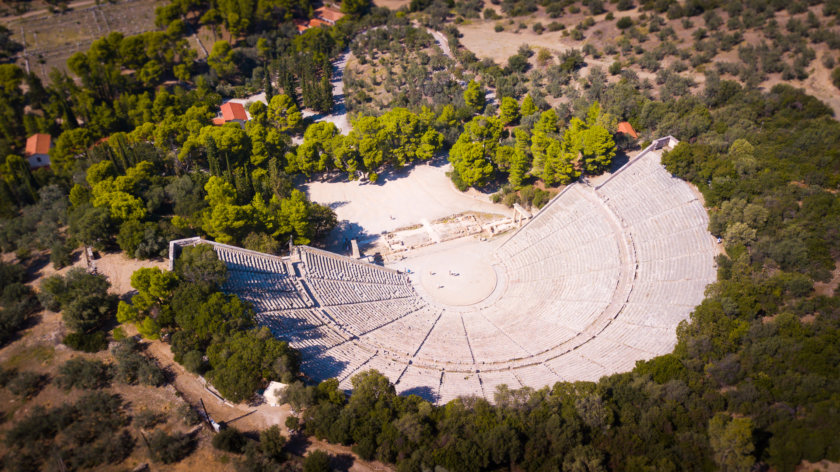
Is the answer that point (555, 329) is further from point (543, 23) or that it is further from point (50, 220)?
point (543, 23)

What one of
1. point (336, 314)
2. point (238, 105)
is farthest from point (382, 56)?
point (336, 314)

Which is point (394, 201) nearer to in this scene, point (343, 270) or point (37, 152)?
point (343, 270)

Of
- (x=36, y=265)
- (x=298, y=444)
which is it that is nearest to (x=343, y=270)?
(x=298, y=444)

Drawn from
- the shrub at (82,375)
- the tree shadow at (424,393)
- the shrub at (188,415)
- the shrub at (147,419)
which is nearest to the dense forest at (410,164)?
the shrub at (82,375)

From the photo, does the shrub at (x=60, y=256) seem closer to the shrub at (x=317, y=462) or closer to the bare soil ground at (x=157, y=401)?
the bare soil ground at (x=157, y=401)

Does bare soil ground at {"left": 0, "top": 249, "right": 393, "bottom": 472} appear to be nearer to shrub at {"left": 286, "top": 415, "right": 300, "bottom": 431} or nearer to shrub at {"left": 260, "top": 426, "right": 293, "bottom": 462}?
shrub at {"left": 286, "top": 415, "right": 300, "bottom": 431}

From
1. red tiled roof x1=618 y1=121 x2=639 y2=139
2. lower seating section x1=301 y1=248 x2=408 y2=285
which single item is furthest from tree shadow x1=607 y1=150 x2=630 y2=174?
lower seating section x1=301 y1=248 x2=408 y2=285
